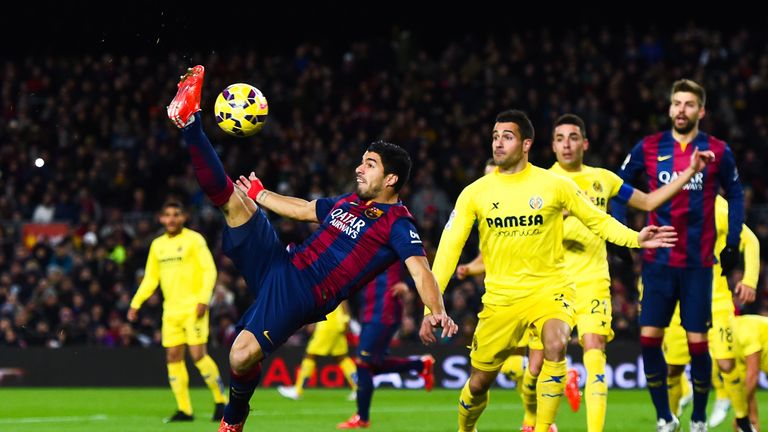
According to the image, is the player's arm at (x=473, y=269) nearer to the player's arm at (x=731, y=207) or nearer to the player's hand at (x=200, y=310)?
the player's arm at (x=731, y=207)

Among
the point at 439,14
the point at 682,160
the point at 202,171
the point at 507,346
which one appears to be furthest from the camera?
the point at 439,14

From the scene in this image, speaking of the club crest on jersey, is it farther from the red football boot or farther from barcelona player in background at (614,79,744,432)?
barcelona player in background at (614,79,744,432)

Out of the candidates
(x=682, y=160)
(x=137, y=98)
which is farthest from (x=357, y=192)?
(x=137, y=98)

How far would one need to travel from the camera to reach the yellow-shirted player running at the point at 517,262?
839 centimetres

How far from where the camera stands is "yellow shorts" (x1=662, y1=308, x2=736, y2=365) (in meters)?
10.4

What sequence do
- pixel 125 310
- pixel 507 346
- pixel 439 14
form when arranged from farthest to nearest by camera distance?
pixel 439 14, pixel 125 310, pixel 507 346

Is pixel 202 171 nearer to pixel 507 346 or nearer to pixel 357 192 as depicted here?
pixel 357 192

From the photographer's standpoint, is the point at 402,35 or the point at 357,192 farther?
the point at 402,35

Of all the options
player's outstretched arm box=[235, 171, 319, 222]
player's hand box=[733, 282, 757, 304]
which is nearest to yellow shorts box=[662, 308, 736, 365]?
player's hand box=[733, 282, 757, 304]

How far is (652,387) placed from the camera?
385 inches

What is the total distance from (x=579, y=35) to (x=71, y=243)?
450 inches

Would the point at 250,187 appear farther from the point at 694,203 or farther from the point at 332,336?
the point at 332,336

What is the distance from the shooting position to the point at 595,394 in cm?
901

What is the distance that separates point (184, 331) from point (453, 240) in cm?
520
